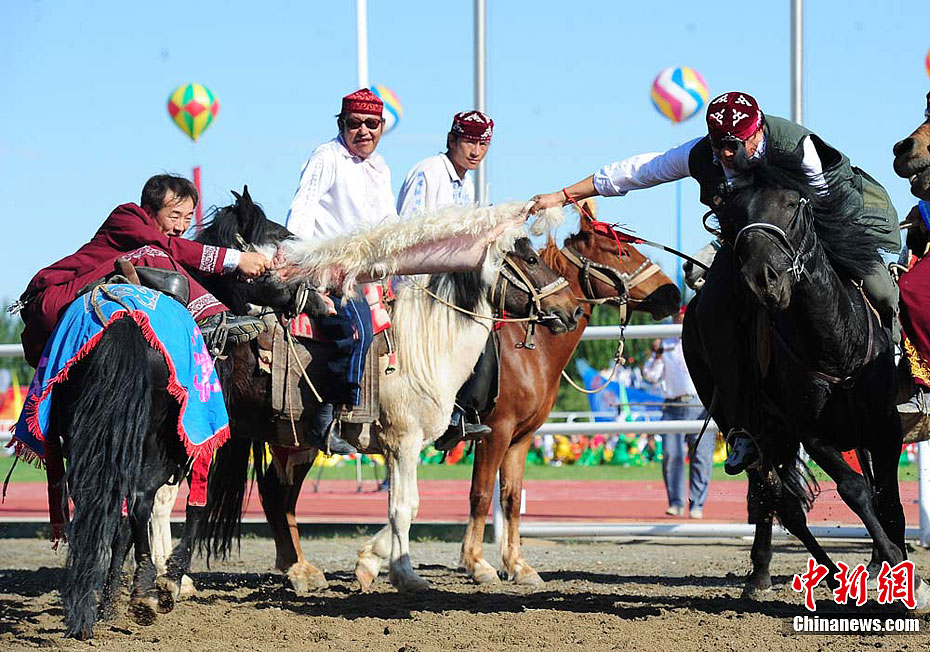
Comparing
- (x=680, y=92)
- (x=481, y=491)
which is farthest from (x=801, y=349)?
(x=680, y=92)

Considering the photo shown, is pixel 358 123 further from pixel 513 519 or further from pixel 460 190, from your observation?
pixel 513 519

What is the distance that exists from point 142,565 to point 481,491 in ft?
9.61

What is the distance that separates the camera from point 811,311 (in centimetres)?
529

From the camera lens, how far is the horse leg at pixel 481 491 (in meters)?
7.68

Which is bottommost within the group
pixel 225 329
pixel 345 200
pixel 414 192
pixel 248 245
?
pixel 225 329

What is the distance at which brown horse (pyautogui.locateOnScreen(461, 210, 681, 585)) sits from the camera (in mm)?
7723

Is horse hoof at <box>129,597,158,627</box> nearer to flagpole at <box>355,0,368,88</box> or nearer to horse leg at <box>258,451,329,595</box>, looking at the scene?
horse leg at <box>258,451,329,595</box>

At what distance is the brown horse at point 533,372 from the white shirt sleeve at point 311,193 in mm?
1524

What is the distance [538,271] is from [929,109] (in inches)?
97.9

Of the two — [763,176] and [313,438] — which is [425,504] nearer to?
[313,438]

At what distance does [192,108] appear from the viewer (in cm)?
2542

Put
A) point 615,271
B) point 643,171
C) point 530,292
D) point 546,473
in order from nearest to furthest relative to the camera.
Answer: point 643,171
point 530,292
point 615,271
point 546,473

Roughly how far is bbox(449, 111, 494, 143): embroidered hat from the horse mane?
287cm

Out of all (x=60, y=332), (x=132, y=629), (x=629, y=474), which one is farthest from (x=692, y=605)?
(x=629, y=474)
